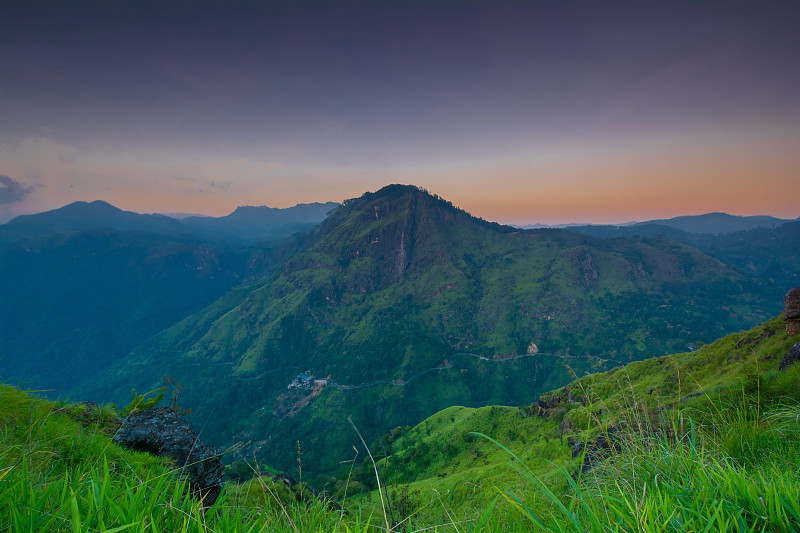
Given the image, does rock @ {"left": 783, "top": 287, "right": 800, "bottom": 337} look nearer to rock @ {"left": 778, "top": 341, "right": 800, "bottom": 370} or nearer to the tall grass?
rock @ {"left": 778, "top": 341, "right": 800, "bottom": 370}

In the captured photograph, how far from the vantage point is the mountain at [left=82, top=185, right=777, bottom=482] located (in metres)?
107

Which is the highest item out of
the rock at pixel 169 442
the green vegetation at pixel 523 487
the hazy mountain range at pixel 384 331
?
the green vegetation at pixel 523 487

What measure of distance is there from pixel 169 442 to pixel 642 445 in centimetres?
755

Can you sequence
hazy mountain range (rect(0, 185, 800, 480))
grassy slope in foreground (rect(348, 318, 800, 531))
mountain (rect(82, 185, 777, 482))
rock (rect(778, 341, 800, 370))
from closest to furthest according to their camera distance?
grassy slope in foreground (rect(348, 318, 800, 531)) < rock (rect(778, 341, 800, 370)) < mountain (rect(82, 185, 777, 482)) < hazy mountain range (rect(0, 185, 800, 480))

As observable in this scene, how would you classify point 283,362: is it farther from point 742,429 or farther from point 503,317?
point 742,429

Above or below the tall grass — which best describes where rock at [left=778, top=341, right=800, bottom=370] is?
below

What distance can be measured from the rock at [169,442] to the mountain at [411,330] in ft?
297

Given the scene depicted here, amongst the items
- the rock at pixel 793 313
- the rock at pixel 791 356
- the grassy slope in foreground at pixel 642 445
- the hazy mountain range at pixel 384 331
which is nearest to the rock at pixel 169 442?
the grassy slope in foreground at pixel 642 445

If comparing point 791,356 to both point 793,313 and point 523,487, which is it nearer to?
point 793,313

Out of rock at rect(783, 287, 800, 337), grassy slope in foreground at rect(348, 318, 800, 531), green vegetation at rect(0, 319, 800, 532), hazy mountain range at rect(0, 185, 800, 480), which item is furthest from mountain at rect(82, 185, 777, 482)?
green vegetation at rect(0, 319, 800, 532)

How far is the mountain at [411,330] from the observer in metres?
107

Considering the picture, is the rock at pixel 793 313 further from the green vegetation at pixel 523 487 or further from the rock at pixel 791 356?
the green vegetation at pixel 523 487

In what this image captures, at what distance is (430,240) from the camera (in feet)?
646

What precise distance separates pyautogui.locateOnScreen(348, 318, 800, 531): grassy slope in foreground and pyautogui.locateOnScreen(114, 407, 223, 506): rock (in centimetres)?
351
